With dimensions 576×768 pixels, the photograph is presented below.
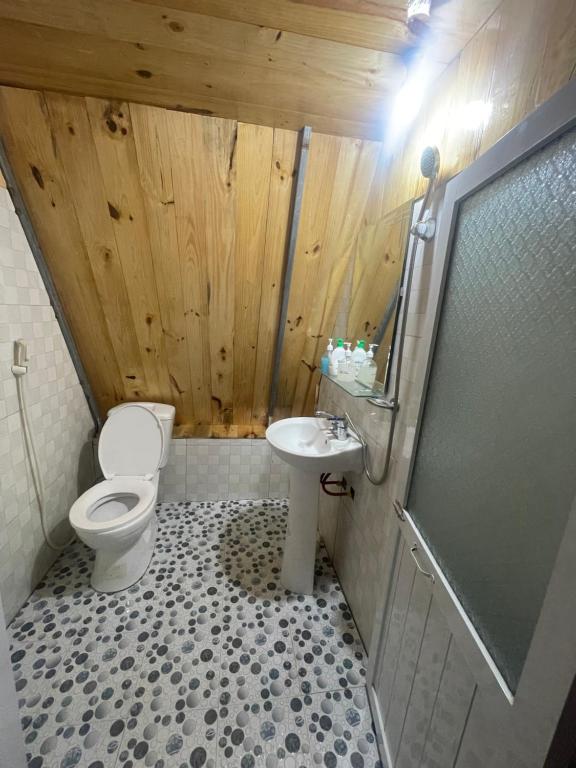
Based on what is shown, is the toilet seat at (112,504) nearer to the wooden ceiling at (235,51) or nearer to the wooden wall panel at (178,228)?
the wooden wall panel at (178,228)

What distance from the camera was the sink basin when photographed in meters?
1.38

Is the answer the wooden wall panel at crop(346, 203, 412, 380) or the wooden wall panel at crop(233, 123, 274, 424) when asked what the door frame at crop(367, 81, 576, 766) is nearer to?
the wooden wall panel at crop(346, 203, 412, 380)

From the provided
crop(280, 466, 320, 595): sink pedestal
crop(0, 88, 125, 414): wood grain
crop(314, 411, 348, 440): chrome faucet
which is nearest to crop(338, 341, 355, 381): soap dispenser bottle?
crop(314, 411, 348, 440): chrome faucet

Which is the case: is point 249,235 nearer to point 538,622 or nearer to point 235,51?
→ point 235,51

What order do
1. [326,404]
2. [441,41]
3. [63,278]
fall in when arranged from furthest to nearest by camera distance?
1. [326,404]
2. [63,278]
3. [441,41]

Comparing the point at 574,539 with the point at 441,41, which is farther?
the point at 441,41

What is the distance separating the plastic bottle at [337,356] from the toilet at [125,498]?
44.6 inches

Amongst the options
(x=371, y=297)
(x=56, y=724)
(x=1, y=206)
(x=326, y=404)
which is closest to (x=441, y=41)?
(x=371, y=297)

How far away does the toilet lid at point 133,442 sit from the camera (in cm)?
191

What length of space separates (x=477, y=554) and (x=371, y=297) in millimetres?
1180

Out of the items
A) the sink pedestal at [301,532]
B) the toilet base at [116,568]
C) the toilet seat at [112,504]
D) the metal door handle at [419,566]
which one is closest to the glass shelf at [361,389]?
the sink pedestal at [301,532]

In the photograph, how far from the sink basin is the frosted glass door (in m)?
0.58

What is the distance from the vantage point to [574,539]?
41cm

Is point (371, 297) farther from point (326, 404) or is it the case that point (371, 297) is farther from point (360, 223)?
point (326, 404)
